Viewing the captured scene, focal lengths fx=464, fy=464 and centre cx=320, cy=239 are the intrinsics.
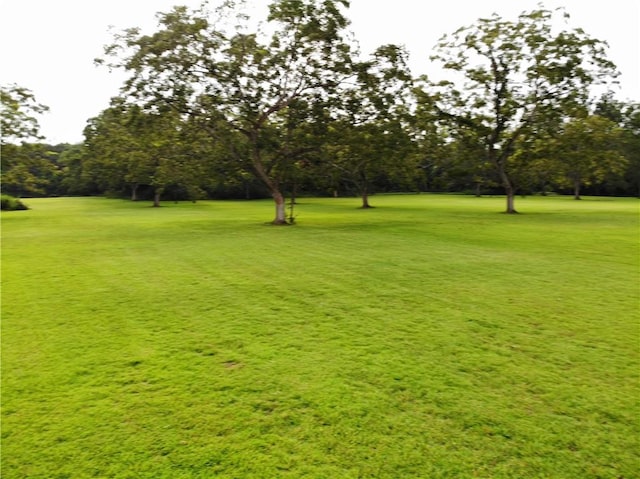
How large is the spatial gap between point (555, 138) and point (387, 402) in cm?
2616

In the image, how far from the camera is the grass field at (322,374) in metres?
2.92

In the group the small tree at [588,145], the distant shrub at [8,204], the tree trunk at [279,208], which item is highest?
the small tree at [588,145]

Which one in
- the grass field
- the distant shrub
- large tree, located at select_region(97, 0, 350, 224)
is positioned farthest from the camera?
the distant shrub

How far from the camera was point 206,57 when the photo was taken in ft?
61.7

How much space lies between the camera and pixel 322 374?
162 inches

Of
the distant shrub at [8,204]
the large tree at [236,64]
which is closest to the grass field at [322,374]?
the large tree at [236,64]

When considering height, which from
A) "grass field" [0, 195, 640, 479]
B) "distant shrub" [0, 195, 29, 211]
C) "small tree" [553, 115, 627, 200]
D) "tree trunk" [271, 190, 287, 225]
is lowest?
"grass field" [0, 195, 640, 479]

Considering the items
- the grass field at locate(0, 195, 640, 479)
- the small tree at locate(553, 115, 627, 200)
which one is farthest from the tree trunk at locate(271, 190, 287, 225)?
the small tree at locate(553, 115, 627, 200)

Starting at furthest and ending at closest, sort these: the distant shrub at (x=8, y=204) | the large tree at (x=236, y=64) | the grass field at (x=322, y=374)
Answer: the distant shrub at (x=8, y=204), the large tree at (x=236, y=64), the grass field at (x=322, y=374)

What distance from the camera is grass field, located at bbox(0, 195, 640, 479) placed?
9.57 ft

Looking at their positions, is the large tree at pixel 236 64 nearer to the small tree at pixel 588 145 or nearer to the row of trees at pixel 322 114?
the row of trees at pixel 322 114

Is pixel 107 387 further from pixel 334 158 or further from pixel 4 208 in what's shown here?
pixel 4 208

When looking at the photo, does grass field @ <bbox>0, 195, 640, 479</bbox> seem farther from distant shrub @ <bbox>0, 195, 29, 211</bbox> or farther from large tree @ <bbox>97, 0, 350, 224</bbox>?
distant shrub @ <bbox>0, 195, 29, 211</bbox>

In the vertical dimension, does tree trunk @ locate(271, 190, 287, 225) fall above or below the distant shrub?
above
